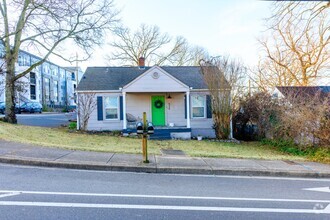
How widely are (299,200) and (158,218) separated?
9.75 feet

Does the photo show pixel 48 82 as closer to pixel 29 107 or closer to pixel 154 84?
pixel 29 107

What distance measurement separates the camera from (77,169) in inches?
254

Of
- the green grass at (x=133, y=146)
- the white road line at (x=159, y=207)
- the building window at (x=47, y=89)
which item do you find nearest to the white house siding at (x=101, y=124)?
the green grass at (x=133, y=146)

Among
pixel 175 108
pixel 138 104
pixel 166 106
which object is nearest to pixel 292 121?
pixel 175 108

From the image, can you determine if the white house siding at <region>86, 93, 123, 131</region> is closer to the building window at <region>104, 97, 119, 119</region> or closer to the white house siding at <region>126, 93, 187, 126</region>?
the building window at <region>104, 97, 119, 119</region>

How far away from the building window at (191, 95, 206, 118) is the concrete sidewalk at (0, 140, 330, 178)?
9.01m

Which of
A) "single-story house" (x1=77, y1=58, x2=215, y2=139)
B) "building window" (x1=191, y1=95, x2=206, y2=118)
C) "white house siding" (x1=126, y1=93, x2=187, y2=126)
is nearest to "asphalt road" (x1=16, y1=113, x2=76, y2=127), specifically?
"single-story house" (x1=77, y1=58, x2=215, y2=139)

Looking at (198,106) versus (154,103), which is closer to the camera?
(198,106)

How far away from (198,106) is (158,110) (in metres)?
2.87

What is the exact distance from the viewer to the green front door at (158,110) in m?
17.1

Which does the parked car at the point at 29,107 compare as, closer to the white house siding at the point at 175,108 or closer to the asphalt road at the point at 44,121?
the asphalt road at the point at 44,121

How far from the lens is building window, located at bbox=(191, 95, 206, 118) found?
55.3 feet

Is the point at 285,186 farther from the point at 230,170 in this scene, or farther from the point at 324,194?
the point at 230,170

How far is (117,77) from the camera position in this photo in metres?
18.0
